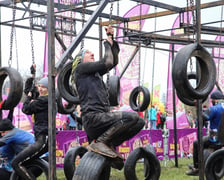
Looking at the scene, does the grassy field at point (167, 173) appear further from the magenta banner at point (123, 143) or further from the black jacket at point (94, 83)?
the black jacket at point (94, 83)

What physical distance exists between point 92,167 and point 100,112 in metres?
0.69

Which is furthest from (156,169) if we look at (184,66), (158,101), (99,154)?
(158,101)

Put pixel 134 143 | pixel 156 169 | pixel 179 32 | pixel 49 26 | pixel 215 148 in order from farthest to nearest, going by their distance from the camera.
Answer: pixel 179 32 < pixel 134 143 < pixel 215 148 < pixel 156 169 < pixel 49 26

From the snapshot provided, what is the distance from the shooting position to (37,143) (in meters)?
7.36

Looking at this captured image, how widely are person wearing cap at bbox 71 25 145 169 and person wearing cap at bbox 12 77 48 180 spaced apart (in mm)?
1921

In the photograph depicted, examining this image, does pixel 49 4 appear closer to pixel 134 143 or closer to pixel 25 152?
pixel 25 152

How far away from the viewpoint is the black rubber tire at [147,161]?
6684mm

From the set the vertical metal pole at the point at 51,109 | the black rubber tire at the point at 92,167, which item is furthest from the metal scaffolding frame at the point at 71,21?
the black rubber tire at the point at 92,167

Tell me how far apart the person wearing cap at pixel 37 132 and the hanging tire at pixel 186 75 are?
9.02 ft

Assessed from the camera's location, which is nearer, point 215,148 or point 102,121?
point 102,121

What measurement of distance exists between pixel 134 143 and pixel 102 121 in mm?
8344

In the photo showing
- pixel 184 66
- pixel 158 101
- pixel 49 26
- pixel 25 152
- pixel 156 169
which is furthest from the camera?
pixel 158 101

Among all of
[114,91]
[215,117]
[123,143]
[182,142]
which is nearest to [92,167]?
[215,117]

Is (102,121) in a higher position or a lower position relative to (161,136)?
higher
